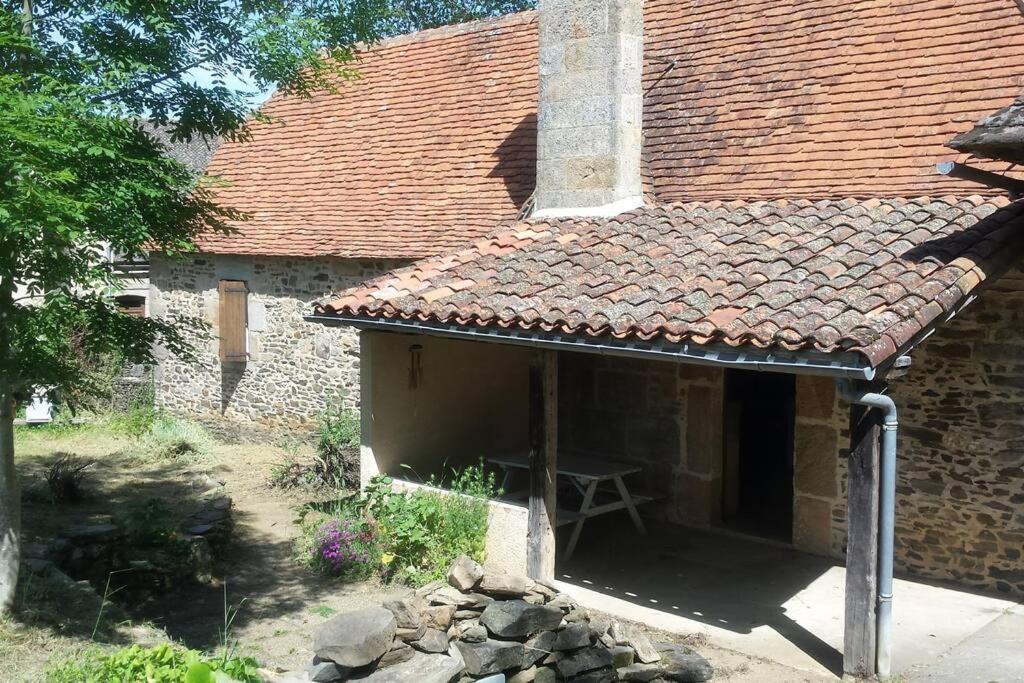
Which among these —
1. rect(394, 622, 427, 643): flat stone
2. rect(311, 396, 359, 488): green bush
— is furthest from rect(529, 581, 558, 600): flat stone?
rect(311, 396, 359, 488): green bush

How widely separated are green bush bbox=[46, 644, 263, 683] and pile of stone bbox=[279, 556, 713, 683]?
34cm

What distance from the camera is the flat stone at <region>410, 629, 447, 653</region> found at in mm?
6070

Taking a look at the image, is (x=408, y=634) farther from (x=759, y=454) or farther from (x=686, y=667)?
(x=759, y=454)

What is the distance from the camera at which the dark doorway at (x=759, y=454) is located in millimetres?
9625

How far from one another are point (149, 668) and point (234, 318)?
8.14 meters

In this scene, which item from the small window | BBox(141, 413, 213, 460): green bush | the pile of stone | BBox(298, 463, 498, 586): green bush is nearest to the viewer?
the pile of stone

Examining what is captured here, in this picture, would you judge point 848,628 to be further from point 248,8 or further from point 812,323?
point 248,8

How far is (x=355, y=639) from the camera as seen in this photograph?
583 cm

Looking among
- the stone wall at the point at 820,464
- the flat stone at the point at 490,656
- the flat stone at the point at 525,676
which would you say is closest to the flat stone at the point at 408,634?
the flat stone at the point at 490,656

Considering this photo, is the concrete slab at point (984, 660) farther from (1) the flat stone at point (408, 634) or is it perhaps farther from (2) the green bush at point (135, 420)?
(2) the green bush at point (135, 420)

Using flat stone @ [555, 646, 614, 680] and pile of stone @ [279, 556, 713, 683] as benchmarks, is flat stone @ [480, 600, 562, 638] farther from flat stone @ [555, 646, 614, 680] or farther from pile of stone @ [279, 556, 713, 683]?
flat stone @ [555, 646, 614, 680]

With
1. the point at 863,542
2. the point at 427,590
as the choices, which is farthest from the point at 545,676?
the point at 863,542

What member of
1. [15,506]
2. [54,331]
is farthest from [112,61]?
[15,506]

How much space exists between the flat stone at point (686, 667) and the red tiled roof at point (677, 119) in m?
3.90
